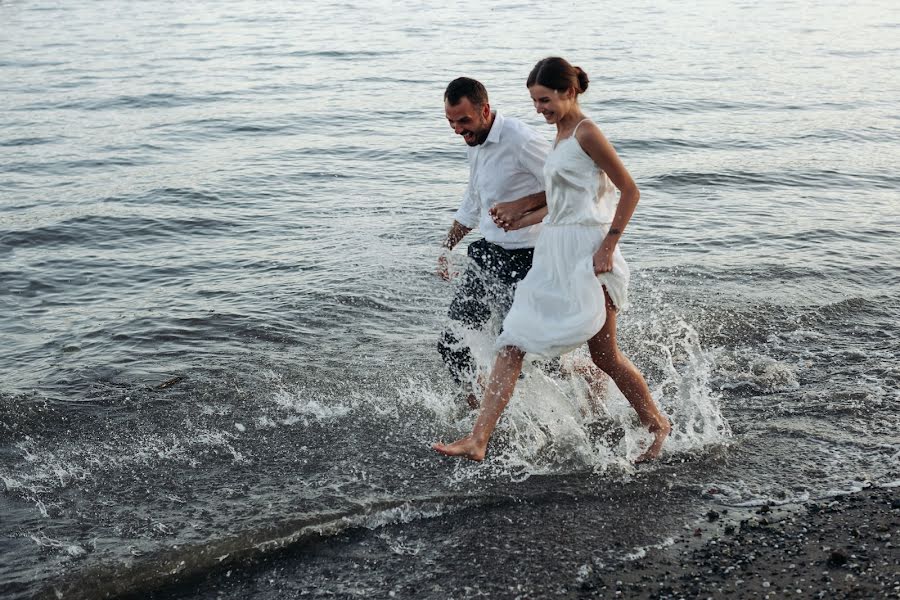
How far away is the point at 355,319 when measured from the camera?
321 inches

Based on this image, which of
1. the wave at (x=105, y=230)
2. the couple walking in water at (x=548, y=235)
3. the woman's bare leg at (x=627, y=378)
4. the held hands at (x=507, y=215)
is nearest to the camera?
the couple walking in water at (x=548, y=235)

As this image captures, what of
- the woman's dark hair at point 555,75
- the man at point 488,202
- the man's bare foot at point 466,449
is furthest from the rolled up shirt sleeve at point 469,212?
the man's bare foot at point 466,449

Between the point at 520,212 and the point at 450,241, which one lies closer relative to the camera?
the point at 520,212

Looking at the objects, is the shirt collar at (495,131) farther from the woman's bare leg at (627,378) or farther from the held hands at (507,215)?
the woman's bare leg at (627,378)

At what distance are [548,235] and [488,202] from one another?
590mm

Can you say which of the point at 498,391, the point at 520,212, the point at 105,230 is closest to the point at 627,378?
the point at 498,391

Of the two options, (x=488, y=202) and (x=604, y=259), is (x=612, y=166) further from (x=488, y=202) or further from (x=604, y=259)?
(x=488, y=202)

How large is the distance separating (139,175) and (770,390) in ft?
31.9

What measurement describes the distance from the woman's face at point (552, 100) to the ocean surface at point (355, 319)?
1.76 meters

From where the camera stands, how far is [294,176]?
13.4 m

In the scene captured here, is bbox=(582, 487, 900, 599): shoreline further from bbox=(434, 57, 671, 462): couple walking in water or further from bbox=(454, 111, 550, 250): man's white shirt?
bbox=(454, 111, 550, 250): man's white shirt

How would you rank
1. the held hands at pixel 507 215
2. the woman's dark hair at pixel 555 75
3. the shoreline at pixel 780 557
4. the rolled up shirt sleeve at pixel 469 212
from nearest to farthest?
the shoreline at pixel 780 557 → the woman's dark hair at pixel 555 75 → the held hands at pixel 507 215 → the rolled up shirt sleeve at pixel 469 212

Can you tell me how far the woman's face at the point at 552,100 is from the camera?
473 cm

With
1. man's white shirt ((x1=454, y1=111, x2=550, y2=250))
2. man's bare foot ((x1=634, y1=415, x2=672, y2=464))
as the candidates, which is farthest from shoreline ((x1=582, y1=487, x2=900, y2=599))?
man's white shirt ((x1=454, y1=111, x2=550, y2=250))
